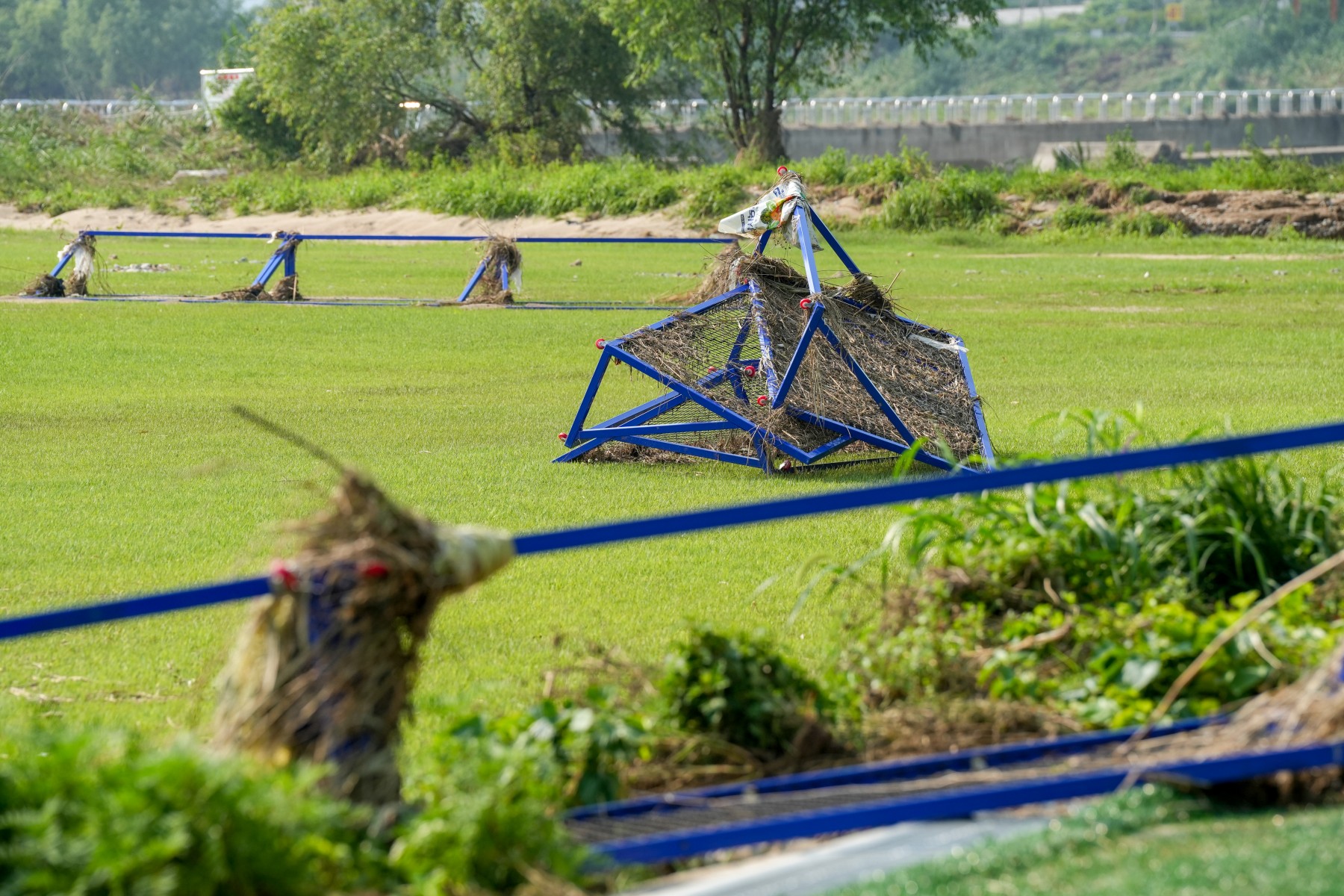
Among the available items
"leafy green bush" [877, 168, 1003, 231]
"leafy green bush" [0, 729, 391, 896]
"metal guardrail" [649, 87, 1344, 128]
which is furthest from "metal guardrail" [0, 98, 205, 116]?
"leafy green bush" [0, 729, 391, 896]

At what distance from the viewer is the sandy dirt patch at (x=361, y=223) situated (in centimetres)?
3806

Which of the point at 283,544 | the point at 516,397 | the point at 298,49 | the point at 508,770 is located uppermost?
the point at 298,49

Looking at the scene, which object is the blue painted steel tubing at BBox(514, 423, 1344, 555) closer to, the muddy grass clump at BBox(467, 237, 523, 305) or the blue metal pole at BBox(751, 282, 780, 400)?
the blue metal pole at BBox(751, 282, 780, 400)

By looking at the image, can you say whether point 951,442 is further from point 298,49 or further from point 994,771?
point 298,49

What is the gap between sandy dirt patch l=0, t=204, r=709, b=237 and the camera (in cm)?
3806

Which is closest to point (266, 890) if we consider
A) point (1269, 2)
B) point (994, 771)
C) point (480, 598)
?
point (994, 771)

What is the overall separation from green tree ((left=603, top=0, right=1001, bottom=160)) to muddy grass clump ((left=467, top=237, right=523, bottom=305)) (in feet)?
90.7

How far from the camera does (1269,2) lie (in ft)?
428

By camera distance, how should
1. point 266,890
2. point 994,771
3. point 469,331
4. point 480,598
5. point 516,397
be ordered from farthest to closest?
point 469,331 → point 516,397 → point 480,598 → point 994,771 → point 266,890

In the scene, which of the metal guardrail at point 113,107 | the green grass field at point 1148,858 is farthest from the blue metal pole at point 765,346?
the metal guardrail at point 113,107

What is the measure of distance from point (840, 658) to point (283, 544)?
2.06 meters

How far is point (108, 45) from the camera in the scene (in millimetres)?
145375

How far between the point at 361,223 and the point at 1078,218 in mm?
17448

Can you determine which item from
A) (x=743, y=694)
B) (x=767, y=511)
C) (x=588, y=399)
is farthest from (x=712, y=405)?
(x=767, y=511)
